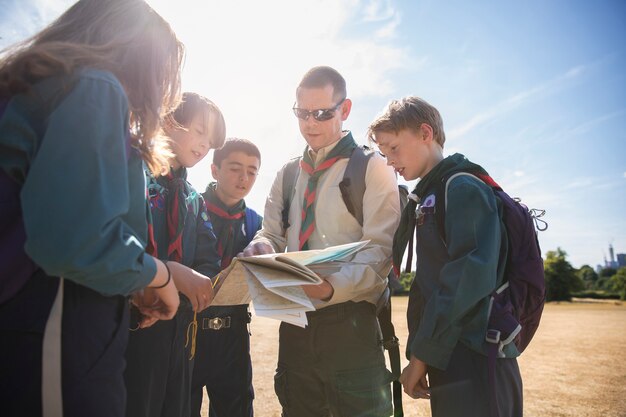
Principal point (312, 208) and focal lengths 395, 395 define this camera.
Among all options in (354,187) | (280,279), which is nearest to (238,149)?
(354,187)

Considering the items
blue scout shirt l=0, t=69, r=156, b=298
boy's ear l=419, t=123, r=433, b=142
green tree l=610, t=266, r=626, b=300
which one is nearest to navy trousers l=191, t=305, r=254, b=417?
boy's ear l=419, t=123, r=433, b=142

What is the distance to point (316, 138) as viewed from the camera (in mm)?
2898

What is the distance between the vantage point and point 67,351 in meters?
1.03

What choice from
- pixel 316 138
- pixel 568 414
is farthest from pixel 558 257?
pixel 316 138

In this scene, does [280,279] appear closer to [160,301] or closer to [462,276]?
[160,301]

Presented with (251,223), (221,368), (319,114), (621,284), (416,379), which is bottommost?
(221,368)

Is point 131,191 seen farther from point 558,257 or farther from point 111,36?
point 558,257

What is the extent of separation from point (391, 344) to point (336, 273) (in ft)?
2.29

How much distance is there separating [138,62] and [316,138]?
1655 mm

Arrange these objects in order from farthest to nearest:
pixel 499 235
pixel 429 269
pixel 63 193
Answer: pixel 429 269 → pixel 499 235 → pixel 63 193

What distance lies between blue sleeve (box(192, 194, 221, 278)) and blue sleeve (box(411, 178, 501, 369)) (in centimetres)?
136

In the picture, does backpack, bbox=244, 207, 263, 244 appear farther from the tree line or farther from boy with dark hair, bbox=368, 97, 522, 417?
the tree line

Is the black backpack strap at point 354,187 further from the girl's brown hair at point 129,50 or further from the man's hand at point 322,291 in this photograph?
the girl's brown hair at point 129,50

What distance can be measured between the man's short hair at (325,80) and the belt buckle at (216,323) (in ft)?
6.29
